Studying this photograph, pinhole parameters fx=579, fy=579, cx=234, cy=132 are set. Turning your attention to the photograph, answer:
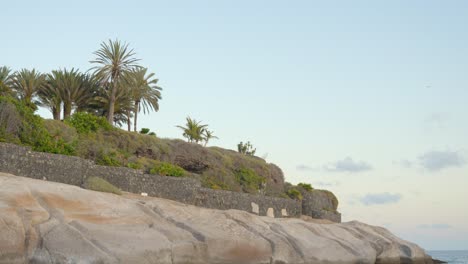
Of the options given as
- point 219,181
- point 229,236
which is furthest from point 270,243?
point 219,181

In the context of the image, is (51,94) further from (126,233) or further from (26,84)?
(126,233)

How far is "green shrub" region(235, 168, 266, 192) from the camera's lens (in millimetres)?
52141

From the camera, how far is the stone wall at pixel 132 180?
28.1 metres

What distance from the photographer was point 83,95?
53.5 m

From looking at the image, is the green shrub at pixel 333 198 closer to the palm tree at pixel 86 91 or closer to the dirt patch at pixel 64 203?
the palm tree at pixel 86 91

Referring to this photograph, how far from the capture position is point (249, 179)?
5291 centimetres

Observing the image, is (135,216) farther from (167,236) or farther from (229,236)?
(229,236)

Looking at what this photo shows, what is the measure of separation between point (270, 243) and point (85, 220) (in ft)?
26.2

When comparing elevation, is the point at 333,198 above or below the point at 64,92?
below

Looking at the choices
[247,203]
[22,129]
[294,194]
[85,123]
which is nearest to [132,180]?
[22,129]

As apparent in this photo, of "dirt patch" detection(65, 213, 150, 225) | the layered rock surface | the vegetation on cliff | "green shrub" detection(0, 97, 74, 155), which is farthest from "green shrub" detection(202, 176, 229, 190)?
"dirt patch" detection(65, 213, 150, 225)

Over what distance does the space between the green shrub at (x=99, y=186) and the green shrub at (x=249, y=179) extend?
75.0 feet

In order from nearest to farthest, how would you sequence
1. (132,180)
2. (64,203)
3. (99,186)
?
(64,203)
(99,186)
(132,180)

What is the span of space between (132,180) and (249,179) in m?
20.9
